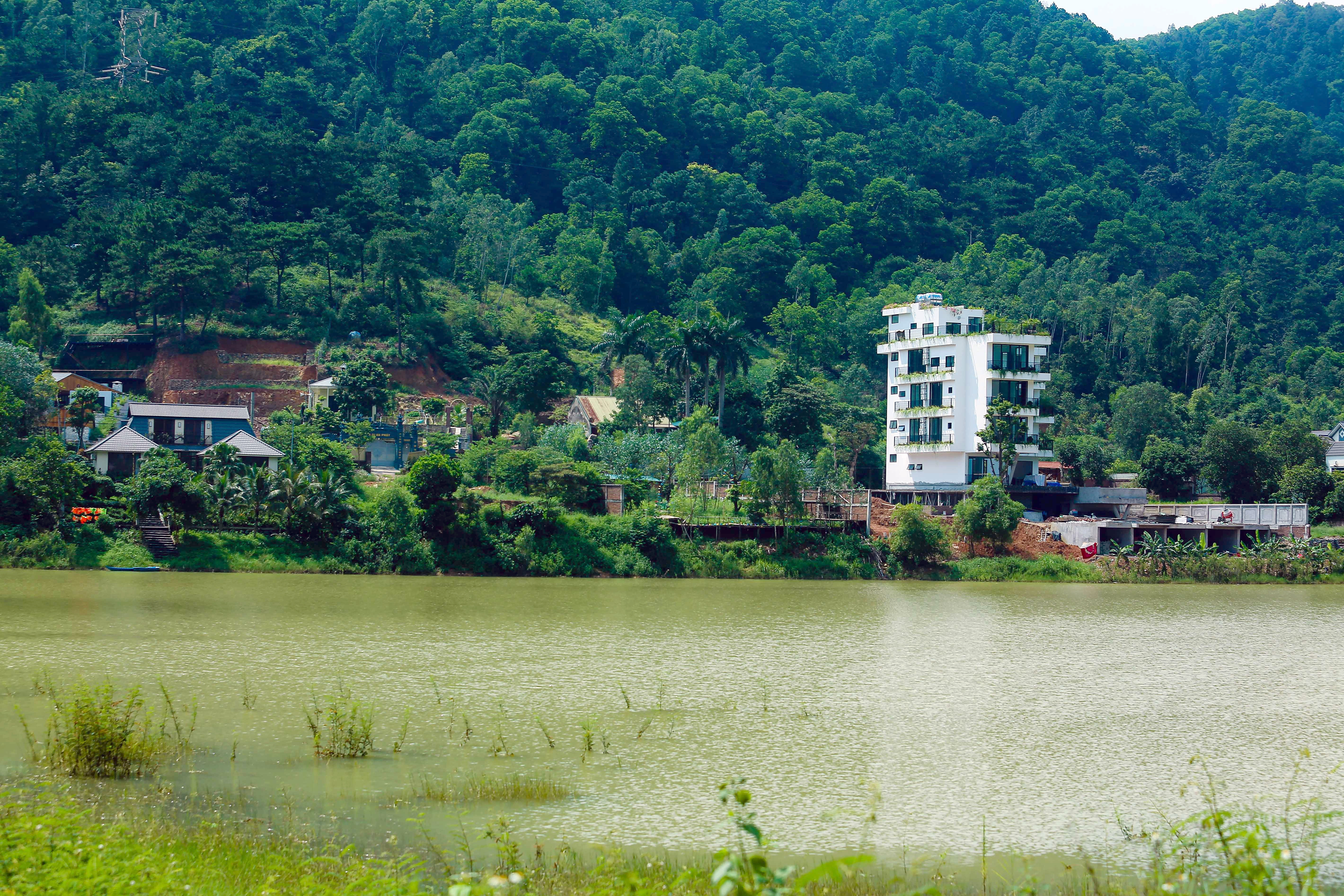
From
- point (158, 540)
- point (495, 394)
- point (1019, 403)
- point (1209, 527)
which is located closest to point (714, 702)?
point (158, 540)

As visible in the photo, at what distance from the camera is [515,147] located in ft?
445

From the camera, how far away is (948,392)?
72.8 m

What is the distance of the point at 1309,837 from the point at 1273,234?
146 m

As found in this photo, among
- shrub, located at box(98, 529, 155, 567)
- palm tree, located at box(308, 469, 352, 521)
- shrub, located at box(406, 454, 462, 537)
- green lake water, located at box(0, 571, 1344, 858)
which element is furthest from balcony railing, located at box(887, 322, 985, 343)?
shrub, located at box(98, 529, 155, 567)

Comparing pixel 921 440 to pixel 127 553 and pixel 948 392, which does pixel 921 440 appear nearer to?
pixel 948 392

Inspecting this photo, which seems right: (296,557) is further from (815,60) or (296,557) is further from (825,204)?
(815,60)

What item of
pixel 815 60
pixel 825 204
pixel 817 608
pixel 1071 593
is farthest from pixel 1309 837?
pixel 815 60

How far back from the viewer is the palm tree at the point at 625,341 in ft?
271

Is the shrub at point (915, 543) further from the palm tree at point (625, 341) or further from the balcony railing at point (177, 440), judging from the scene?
the balcony railing at point (177, 440)

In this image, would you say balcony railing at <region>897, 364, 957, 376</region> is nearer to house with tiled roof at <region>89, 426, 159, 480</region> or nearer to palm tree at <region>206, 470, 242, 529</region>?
palm tree at <region>206, 470, 242, 529</region>

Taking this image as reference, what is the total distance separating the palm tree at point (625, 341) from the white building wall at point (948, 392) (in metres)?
16.5

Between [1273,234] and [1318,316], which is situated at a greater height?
[1273,234]

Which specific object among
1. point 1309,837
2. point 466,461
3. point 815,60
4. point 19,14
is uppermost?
point 815,60

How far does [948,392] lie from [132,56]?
3864 inches
